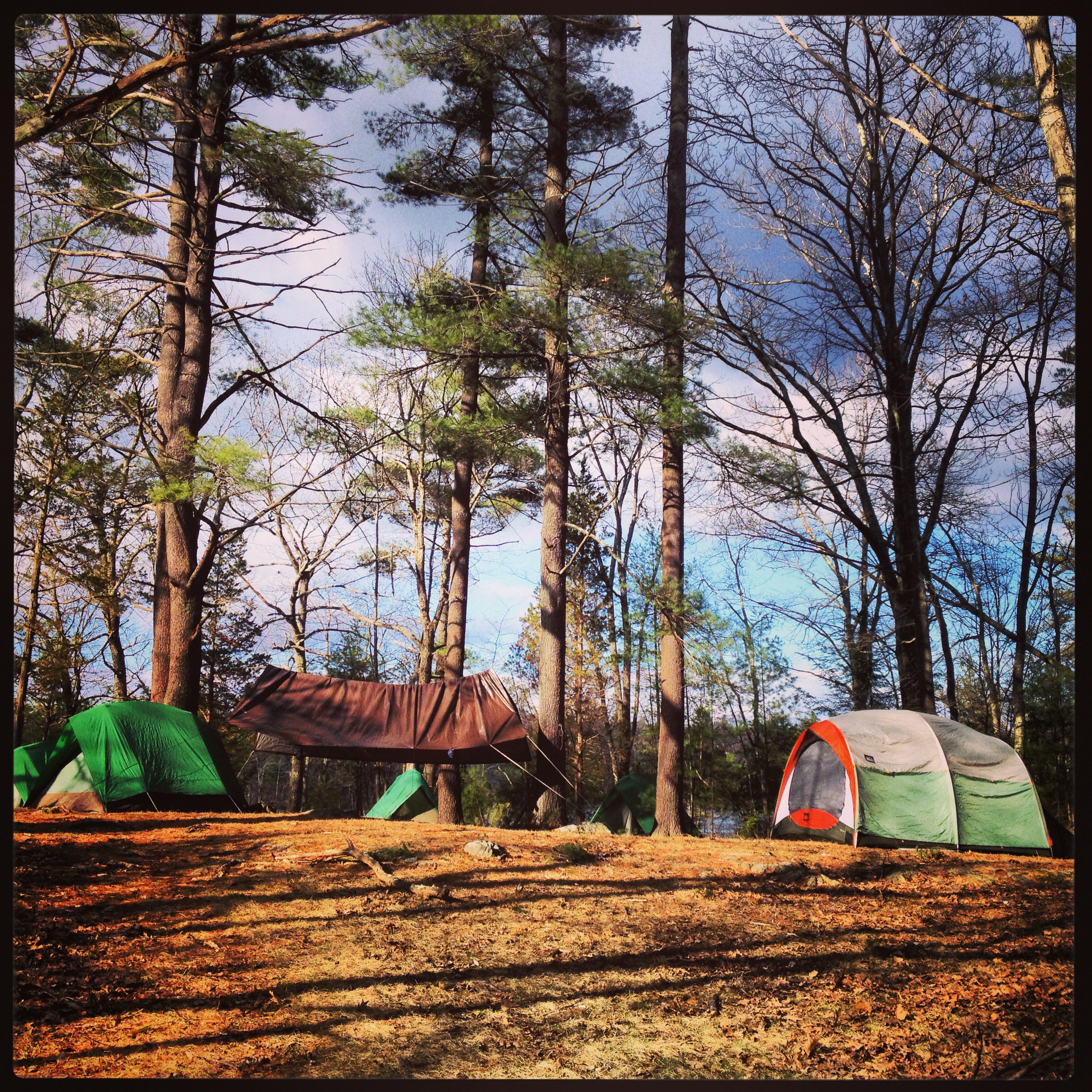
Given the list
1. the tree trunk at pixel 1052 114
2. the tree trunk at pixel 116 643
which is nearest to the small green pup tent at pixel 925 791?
the tree trunk at pixel 1052 114

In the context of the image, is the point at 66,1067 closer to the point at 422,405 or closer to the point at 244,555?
the point at 422,405

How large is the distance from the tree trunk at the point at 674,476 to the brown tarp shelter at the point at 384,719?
1.08 m

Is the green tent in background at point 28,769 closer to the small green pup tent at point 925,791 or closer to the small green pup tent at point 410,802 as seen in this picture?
the small green pup tent at point 410,802

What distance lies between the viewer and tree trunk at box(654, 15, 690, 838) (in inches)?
212

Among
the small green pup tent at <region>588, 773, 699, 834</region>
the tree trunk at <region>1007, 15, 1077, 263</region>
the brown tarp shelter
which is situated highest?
the tree trunk at <region>1007, 15, 1077, 263</region>

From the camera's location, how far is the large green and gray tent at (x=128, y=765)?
15.1 feet

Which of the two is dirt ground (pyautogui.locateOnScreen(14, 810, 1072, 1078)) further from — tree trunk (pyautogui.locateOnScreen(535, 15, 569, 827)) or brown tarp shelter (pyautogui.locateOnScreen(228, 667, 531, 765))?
brown tarp shelter (pyautogui.locateOnScreen(228, 667, 531, 765))

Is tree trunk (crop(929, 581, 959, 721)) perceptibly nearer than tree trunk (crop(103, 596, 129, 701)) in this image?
Yes

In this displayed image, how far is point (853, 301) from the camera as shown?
7.41 metres

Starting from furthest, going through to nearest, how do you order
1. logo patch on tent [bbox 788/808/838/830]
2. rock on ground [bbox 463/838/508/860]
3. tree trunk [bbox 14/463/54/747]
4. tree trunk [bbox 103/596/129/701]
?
tree trunk [bbox 103/596/129/701] → tree trunk [bbox 14/463/54/747] → logo patch on tent [bbox 788/808/838/830] → rock on ground [bbox 463/838/508/860]

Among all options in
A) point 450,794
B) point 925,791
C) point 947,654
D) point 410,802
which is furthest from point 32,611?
point 947,654

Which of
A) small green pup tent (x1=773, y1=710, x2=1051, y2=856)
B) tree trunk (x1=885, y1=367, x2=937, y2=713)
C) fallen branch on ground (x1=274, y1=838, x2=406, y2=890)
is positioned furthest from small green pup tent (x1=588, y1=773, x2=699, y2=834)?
fallen branch on ground (x1=274, y1=838, x2=406, y2=890)

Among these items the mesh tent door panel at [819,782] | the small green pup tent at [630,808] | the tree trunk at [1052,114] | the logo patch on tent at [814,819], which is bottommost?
the small green pup tent at [630,808]

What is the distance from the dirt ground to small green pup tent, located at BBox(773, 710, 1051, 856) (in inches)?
46.7
